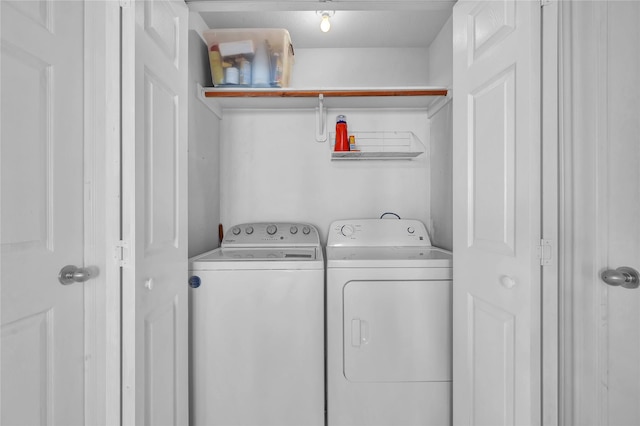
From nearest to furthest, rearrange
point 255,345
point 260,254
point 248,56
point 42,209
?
point 42,209, point 255,345, point 260,254, point 248,56

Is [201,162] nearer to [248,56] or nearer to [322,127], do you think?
[248,56]

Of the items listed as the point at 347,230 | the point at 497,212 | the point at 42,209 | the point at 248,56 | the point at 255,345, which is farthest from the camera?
the point at 347,230

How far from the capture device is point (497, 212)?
1.18 metres

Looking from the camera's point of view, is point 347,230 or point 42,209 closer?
point 42,209

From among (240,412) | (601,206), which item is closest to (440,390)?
(240,412)

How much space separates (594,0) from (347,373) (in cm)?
170

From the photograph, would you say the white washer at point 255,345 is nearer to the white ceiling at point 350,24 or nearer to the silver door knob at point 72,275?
the silver door knob at point 72,275

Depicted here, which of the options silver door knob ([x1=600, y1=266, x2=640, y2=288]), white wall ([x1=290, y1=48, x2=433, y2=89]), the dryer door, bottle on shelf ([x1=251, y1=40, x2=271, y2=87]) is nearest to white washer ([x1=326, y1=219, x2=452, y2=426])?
the dryer door

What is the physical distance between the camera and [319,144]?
2.40 meters

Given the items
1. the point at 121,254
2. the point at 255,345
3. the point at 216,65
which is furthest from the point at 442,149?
the point at 121,254

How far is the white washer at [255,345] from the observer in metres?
1.63

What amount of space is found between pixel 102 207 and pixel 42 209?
0.54ft

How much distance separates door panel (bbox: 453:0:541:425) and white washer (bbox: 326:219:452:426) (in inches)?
6.2

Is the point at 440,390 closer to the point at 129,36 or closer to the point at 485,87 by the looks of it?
the point at 485,87
